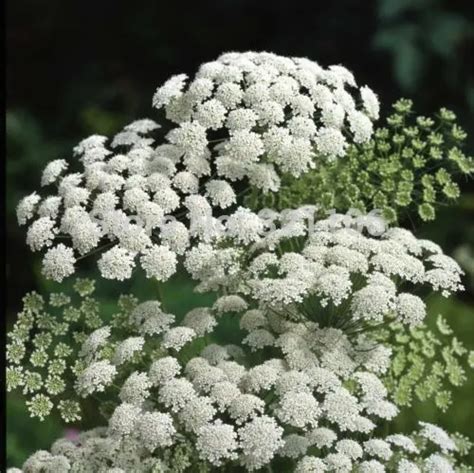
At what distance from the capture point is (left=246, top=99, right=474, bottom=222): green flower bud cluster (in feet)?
5.83

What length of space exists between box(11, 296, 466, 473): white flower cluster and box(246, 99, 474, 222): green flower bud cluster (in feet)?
0.73

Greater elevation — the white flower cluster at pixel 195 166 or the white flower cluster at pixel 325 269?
the white flower cluster at pixel 195 166

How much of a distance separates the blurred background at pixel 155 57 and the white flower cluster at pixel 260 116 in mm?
1932

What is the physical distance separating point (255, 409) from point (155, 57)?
11.1 feet

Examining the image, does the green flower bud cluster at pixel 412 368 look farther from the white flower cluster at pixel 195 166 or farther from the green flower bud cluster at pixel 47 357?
the green flower bud cluster at pixel 47 357

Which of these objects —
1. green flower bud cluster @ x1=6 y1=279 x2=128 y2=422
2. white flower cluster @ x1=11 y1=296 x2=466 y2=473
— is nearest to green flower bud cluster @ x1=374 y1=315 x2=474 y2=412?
white flower cluster @ x1=11 y1=296 x2=466 y2=473

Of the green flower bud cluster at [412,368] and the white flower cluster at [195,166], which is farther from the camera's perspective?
the green flower bud cluster at [412,368]

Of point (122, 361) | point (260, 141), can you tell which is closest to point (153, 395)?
point (122, 361)

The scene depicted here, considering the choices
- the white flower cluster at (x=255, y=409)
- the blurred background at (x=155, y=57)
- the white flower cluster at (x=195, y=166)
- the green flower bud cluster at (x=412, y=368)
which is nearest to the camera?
the white flower cluster at (x=255, y=409)

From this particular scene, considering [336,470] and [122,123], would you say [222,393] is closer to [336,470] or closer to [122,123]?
[336,470]

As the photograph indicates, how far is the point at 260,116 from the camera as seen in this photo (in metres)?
1.68

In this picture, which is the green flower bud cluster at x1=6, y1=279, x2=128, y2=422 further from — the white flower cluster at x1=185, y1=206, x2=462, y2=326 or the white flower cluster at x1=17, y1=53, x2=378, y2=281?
the white flower cluster at x1=185, y1=206, x2=462, y2=326

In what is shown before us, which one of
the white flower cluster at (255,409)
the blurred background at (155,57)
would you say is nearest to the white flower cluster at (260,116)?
the white flower cluster at (255,409)

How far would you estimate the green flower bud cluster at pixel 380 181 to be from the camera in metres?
1.78
